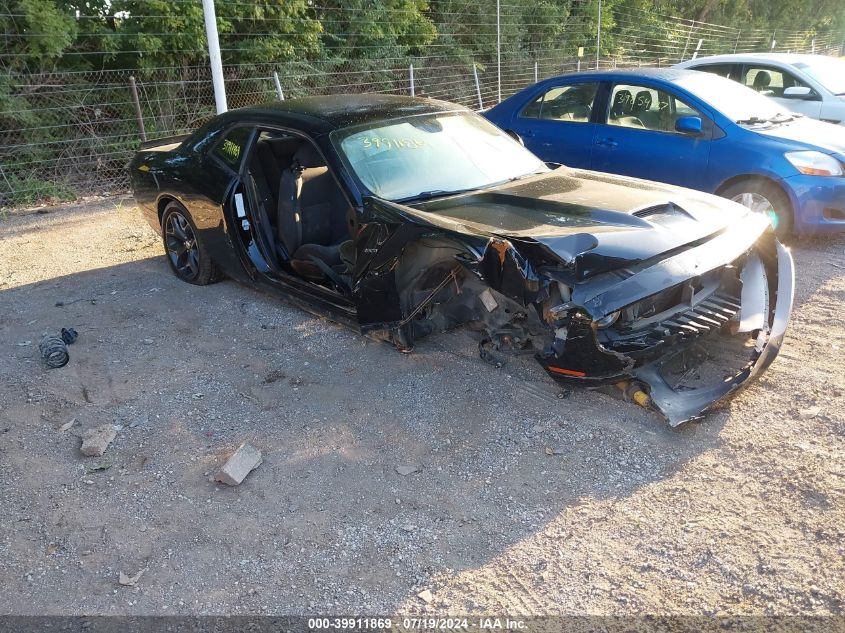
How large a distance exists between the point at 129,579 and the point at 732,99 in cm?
644

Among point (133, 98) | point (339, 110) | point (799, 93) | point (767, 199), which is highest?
point (339, 110)

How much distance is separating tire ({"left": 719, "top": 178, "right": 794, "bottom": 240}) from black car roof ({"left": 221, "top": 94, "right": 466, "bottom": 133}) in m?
2.84

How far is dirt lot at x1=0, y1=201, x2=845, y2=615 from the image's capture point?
8.55 feet

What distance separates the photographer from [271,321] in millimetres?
5066

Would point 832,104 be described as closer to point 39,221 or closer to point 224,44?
point 224,44

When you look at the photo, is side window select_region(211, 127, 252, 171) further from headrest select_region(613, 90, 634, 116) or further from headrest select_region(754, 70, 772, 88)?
headrest select_region(754, 70, 772, 88)

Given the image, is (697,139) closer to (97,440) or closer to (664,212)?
(664,212)

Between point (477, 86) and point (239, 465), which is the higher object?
point (477, 86)

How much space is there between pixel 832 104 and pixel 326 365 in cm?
771

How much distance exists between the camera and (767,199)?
612 centimetres

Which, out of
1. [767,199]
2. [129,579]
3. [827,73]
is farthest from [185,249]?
[827,73]

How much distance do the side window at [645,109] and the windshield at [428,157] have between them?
7.42 ft

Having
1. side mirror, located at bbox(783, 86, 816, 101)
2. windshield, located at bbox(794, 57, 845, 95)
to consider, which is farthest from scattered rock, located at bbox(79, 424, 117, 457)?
windshield, located at bbox(794, 57, 845, 95)

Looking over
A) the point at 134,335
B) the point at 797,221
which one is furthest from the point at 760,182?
the point at 134,335
